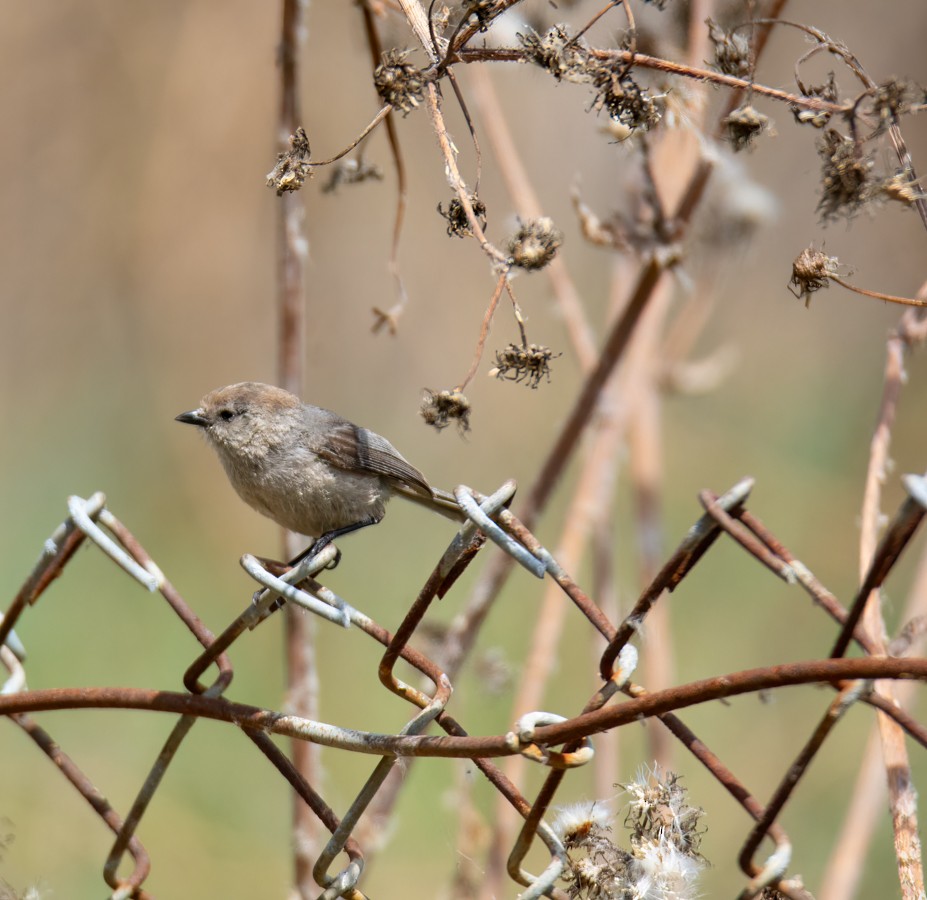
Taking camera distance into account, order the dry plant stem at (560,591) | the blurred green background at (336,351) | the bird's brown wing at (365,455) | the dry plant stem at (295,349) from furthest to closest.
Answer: the blurred green background at (336,351) → the bird's brown wing at (365,455) → the dry plant stem at (560,591) → the dry plant stem at (295,349)

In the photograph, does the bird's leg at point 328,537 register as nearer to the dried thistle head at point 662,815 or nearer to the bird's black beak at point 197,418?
the bird's black beak at point 197,418

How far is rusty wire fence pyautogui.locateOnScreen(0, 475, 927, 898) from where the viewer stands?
1.03 m

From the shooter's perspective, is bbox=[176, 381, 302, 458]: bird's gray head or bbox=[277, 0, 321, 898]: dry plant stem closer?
bbox=[277, 0, 321, 898]: dry plant stem

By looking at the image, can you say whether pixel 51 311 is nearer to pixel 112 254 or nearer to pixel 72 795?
pixel 112 254

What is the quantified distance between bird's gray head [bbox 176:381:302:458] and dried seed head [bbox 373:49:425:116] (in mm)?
1264

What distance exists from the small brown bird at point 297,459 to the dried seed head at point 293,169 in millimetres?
1201

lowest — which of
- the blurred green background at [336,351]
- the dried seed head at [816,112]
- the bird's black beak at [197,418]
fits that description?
the dried seed head at [816,112]

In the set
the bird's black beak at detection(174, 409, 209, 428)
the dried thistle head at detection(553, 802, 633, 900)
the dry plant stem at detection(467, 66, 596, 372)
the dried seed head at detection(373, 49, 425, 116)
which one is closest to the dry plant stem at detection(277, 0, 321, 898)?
the bird's black beak at detection(174, 409, 209, 428)

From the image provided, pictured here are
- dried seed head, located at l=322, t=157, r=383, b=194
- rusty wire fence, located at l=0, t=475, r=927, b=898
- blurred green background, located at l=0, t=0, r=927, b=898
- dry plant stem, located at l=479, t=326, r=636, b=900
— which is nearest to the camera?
rusty wire fence, located at l=0, t=475, r=927, b=898

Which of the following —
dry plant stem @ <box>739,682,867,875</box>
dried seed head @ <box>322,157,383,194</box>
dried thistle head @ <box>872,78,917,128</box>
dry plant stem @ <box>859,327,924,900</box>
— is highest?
dried seed head @ <box>322,157,383,194</box>

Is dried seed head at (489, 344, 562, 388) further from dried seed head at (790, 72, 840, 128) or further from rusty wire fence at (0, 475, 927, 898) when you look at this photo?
dried seed head at (790, 72, 840, 128)

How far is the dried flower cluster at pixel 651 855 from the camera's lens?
1.18 metres

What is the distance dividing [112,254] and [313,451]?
297 centimetres

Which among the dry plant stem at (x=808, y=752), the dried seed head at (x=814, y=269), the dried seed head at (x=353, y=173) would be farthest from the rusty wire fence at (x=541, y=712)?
the dried seed head at (x=353, y=173)
